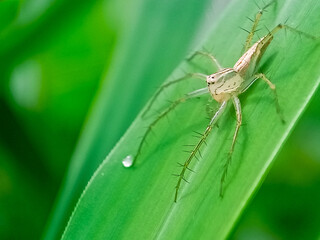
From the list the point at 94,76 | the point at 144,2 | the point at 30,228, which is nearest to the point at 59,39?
the point at 94,76

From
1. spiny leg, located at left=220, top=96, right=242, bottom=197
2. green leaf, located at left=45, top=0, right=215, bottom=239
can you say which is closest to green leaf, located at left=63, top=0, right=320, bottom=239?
spiny leg, located at left=220, top=96, right=242, bottom=197

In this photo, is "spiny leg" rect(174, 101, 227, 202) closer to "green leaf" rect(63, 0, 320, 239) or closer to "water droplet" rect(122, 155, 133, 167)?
"green leaf" rect(63, 0, 320, 239)

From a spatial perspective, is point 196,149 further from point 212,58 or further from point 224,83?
point 212,58

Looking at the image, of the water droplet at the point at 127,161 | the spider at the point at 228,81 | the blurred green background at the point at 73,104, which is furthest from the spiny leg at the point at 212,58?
the water droplet at the point at 127,161

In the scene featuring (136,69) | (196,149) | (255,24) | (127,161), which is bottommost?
(127,161)

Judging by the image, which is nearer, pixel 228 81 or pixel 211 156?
pixel 211 156

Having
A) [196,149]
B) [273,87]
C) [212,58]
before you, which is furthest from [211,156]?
[212,58]
